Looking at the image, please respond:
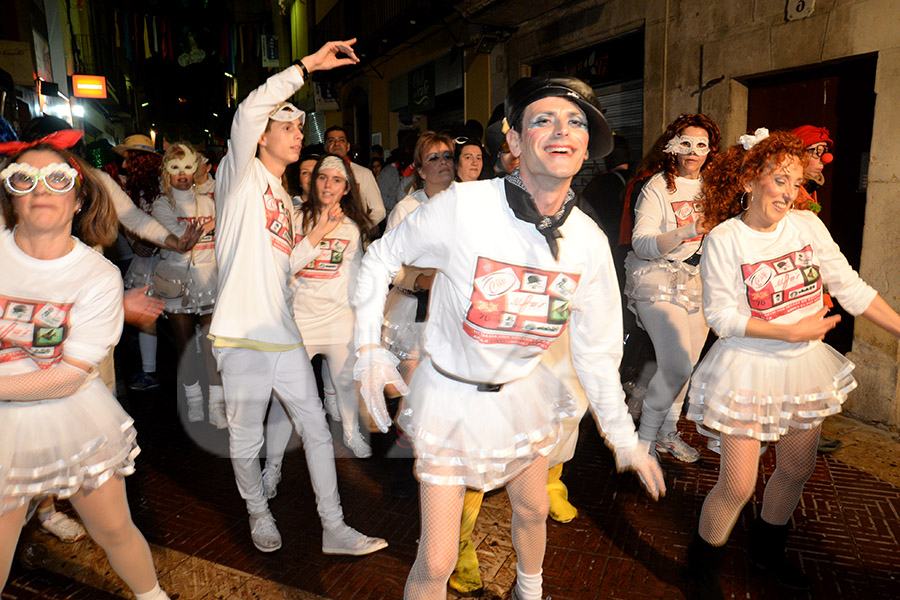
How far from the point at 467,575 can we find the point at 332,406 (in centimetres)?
260

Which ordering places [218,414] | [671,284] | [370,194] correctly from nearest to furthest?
[671,284], [218,414], [370,194]

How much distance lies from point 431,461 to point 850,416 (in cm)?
505

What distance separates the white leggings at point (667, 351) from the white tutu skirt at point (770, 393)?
49.3 inches

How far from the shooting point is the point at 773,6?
20.5 feet

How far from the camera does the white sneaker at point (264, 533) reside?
3531 millimetres

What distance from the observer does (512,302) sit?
7.34ft

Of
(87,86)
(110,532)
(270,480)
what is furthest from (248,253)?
(87,86)

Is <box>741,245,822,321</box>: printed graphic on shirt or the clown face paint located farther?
the clown face paint

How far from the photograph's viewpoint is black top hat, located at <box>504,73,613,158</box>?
→ 2.24 m

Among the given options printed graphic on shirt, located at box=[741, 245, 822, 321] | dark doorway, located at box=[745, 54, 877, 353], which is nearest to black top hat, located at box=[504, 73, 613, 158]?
printed graphic on shirt, located at box=[741, 245, 822, 321]

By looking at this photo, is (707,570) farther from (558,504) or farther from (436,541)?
(436,541)

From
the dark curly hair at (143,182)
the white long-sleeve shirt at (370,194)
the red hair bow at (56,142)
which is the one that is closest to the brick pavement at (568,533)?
the white long-sleeve shirt at (370,194)

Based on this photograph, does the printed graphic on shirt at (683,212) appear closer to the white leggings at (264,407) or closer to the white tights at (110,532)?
the white leggings at (264,407)

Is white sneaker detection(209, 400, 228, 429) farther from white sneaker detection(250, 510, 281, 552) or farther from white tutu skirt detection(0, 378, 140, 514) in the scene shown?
white tutu skirt detection(0, 378, 140, 514)
